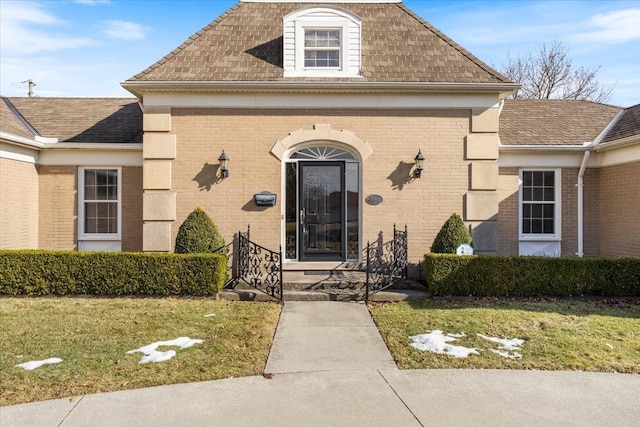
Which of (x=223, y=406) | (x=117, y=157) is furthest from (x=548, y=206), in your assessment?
(x=117, y=157)

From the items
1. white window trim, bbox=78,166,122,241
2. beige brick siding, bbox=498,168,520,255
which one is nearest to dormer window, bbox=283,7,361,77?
beige brick siding, bbox=498,168,520,255

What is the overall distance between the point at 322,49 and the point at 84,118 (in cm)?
770

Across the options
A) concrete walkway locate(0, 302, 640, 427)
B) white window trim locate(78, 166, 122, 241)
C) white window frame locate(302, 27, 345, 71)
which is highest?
white window frame locate(302, 27, 345, 71)

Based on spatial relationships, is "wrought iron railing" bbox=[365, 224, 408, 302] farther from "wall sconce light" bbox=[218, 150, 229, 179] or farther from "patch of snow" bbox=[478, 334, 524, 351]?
A: "wall sconce light" bbox=[218, 150, 229, 179]

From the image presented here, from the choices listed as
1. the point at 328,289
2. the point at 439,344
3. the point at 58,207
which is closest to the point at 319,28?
the point at 328,289

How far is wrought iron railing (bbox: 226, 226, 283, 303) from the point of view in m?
10.0

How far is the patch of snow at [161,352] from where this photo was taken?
589 cm

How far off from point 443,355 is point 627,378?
82.1 inches

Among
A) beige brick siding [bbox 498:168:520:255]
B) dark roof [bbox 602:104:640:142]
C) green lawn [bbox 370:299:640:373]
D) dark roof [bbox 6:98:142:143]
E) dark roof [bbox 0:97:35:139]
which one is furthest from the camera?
dark roof [bbox 6:98:142:143]

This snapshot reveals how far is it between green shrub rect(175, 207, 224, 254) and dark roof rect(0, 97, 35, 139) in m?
5.41

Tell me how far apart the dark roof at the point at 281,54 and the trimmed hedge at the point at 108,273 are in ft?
14.1

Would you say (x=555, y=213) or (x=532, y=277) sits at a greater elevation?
(x=555, y=213)

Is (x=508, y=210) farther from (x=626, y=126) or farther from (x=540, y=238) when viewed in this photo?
(x=626, y=126)

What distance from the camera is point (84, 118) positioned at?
13.9m
